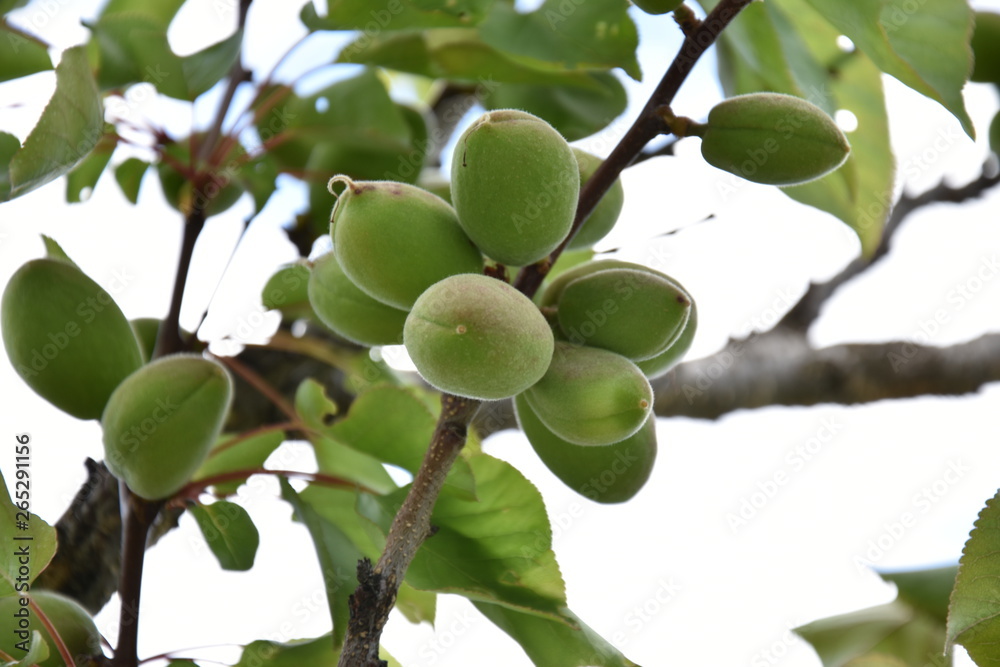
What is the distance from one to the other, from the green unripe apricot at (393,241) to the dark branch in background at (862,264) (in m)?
1.44

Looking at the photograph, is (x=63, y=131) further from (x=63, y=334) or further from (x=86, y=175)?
(x=86, y=175)

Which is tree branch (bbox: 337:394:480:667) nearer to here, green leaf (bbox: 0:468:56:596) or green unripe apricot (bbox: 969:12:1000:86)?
green leaf (bbox: 0:468:56:596)

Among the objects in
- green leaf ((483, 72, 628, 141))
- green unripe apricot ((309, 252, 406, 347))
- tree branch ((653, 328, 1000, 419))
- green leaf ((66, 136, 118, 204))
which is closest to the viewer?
green unripe apricot ((309, 252, 406, 347))

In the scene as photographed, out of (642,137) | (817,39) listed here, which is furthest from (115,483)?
(817,39)

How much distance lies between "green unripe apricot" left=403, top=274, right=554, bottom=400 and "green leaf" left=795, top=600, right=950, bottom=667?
0.51 metres

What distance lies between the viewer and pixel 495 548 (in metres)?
0.97

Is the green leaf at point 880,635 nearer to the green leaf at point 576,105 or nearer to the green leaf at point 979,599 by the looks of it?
the green leaf at point 979,599

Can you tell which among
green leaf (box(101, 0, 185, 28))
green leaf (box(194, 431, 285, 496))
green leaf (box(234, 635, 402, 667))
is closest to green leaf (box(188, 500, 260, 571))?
green leaf (box(194, 431, 285, 496))

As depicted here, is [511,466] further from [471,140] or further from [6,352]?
[6,352]

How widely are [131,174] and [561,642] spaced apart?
117 centimetres

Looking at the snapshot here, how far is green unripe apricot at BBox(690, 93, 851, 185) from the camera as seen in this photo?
2.72 ft

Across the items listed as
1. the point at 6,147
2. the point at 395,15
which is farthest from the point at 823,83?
the point at 6,147

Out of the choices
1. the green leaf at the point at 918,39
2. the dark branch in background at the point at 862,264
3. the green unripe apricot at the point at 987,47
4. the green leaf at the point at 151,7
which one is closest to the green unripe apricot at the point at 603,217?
the green leaf at the point at 918,39

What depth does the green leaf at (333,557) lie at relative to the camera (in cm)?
101
